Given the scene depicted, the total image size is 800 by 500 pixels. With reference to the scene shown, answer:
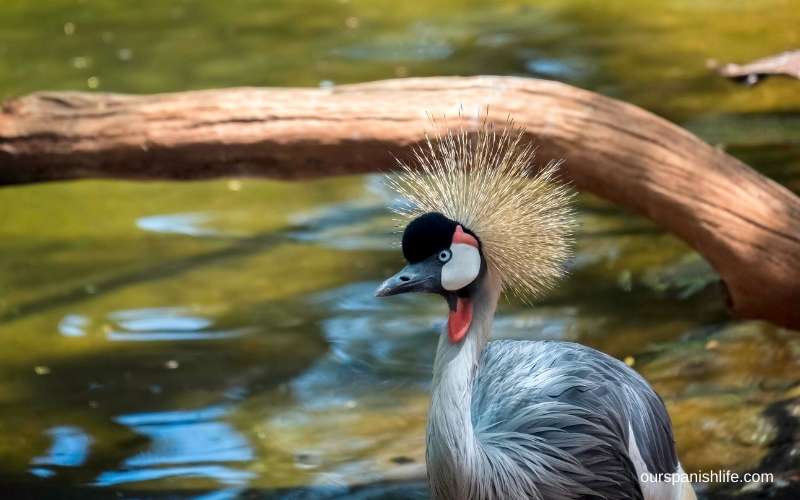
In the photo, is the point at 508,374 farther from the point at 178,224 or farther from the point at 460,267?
the point at 178,224

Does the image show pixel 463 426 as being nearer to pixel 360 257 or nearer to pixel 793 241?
pixel 793 241

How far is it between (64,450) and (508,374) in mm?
1584

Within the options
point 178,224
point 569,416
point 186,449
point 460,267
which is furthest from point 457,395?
point 178,224

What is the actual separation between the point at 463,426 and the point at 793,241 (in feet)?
4.37

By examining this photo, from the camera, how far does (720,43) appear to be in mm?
7070

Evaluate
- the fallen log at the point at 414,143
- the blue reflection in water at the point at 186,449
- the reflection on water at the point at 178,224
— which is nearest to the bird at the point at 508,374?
the fallen log at the point at 414,143

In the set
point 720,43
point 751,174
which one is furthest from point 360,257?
point 720,43

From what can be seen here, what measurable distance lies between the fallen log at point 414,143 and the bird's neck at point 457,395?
3.53 feet

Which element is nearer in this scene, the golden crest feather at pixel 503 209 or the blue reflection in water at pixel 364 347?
the golden crest feather at pixel 503 209

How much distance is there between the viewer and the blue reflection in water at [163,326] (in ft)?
14.4

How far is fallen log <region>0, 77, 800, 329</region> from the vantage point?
11.1 feet

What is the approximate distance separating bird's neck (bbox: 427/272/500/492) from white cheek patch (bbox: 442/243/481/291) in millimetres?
62

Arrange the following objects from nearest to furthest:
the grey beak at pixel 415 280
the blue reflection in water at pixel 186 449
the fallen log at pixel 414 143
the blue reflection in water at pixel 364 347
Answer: the grey beak at pixel 415 280 < the fallen log at pixel 414 143 < the blue reflection in water at pixel 186 449 < the blue reflection in water at pixel 364 347

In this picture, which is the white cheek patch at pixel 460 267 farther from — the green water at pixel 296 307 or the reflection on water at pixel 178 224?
the reflection on water at pixel 178 224
